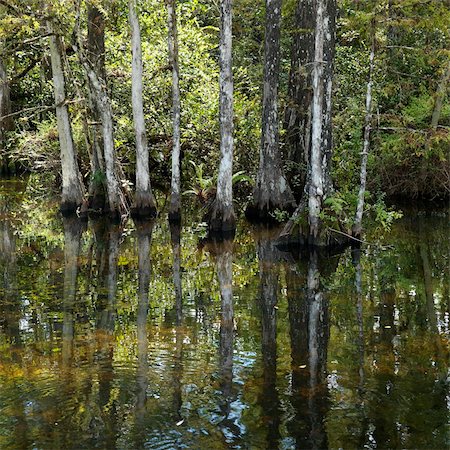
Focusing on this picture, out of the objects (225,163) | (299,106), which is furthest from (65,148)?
(299,106)

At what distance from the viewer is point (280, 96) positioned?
2091cm

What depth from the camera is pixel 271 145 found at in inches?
742

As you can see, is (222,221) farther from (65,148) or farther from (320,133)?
(65,148)

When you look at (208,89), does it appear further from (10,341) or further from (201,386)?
(201,386)

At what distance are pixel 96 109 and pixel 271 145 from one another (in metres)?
5.48

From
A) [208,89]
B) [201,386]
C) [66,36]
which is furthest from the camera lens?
[208,89]

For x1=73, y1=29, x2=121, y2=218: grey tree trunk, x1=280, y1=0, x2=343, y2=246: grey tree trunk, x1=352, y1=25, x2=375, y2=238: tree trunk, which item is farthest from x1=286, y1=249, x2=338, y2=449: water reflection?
x1=73, y1=29, x2=121, y2=218: grey tree trunk

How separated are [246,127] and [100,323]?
512 inches

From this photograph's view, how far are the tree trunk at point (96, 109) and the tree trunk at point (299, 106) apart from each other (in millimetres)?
5460

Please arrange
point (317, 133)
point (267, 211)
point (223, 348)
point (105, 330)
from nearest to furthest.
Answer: point (223, 348), point (105, 330), point (317, 133), point (267, 211)

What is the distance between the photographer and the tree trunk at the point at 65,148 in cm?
2000

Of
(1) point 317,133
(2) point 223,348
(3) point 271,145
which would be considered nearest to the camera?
(2) point 223,348

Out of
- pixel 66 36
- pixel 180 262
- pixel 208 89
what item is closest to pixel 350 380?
pixel 180 262

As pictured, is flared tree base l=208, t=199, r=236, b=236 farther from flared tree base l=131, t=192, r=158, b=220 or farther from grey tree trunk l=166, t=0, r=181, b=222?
flared tree base l=131, t=192, r=158, b=220
